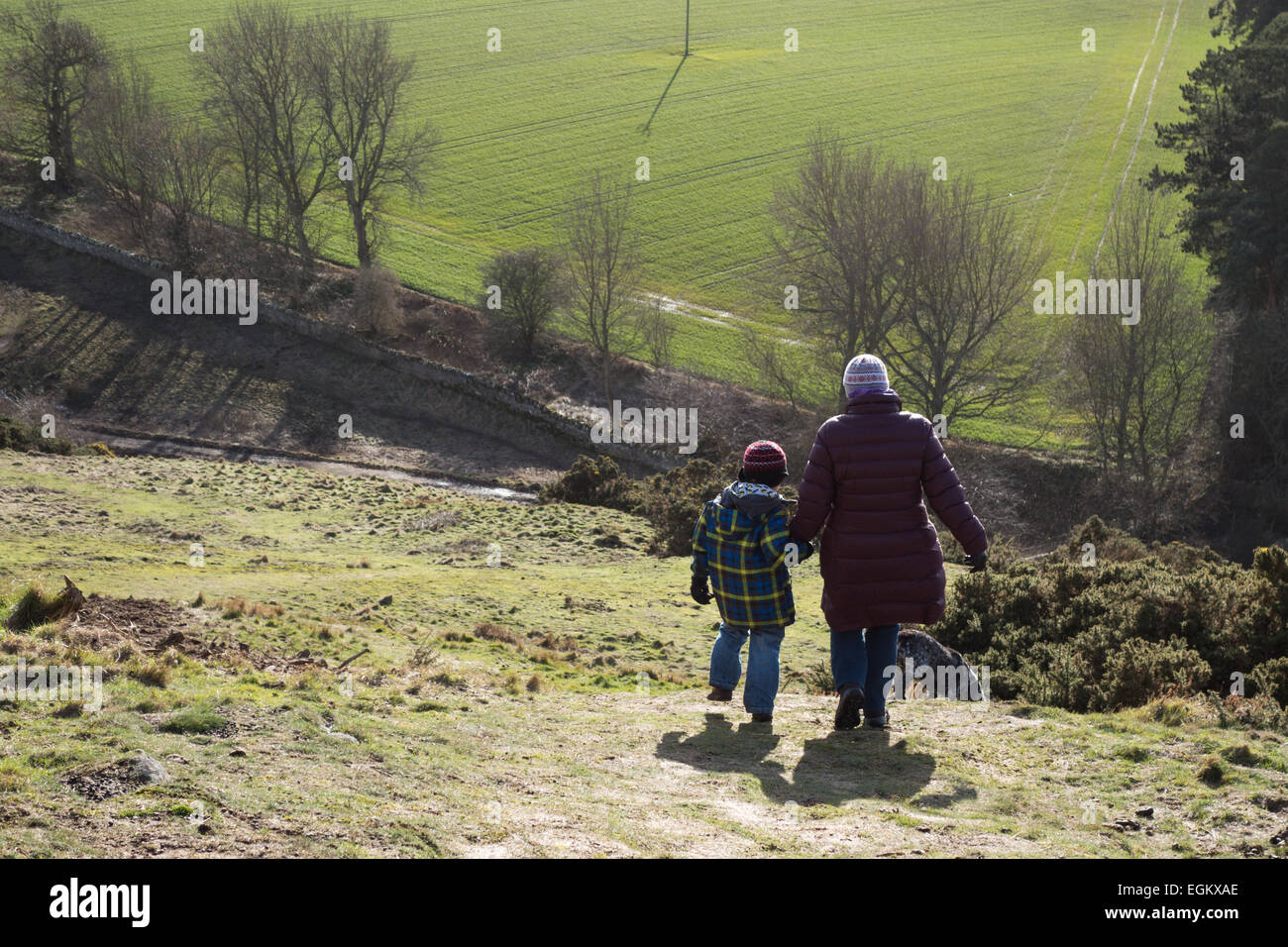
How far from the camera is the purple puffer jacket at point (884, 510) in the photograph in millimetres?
8766

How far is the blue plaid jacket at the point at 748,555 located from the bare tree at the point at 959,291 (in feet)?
113

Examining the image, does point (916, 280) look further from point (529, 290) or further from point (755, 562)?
point (755, 562)

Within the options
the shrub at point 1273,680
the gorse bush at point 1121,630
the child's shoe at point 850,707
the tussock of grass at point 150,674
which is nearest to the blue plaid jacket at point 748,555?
the child's shoe at point 850,707

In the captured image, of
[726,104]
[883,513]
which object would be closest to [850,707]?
[883,513]

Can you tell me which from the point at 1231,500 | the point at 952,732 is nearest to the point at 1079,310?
the point at 1231,500

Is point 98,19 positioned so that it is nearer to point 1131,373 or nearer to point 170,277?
point 170,277

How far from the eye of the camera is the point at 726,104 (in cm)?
8669

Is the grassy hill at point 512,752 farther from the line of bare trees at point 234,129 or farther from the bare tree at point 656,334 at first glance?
the line of bare trees at point 234,129

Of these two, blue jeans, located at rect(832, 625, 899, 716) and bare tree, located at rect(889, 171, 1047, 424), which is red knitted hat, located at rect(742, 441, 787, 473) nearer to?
blue jeans, located at rect(832, 625, 899, 716)

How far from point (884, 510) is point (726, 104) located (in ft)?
272

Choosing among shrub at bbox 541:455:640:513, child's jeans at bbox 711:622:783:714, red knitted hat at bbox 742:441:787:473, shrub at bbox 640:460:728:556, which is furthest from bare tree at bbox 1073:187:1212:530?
red knitted hat at bbox 742:441:787:473

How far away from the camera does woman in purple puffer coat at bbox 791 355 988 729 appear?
877cm

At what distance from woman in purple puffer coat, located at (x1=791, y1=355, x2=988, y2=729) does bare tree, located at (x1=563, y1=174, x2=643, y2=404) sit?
4147cm
